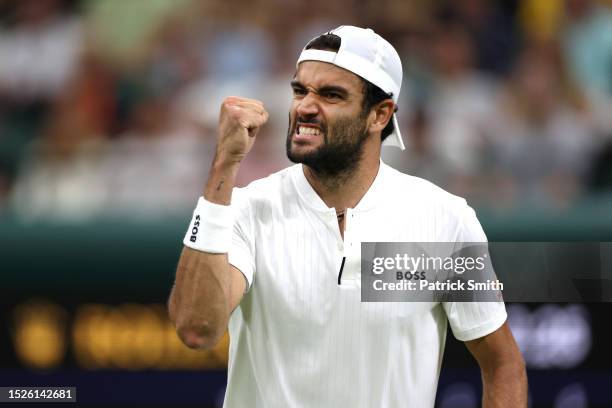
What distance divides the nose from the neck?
228mm

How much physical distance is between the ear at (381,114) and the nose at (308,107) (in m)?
0.30

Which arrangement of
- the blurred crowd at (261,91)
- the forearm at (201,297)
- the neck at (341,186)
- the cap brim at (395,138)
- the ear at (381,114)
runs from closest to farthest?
the forearm at (201,297)
the neck at (341,186)
the ear at (381,114)
the cap brim at (395,138)
the blurred crowd at (261,91)

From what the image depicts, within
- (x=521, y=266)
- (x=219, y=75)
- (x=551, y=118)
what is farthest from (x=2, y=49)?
(x=521, y=266)

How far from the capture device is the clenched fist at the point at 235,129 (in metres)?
3.75

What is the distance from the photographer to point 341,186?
415 cm

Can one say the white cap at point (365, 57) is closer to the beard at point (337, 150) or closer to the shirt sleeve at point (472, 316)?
the beard at point (337, 150)

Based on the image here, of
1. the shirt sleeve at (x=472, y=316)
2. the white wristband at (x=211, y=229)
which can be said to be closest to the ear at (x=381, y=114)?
the shirt sleeve at (x=472, y=316)

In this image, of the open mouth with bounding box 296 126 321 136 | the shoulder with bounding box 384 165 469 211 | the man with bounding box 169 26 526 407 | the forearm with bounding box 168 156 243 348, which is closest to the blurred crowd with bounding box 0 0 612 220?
the shoulder with bounding box 384 165 469 211

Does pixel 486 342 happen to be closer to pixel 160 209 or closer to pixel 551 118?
pixel 160 209

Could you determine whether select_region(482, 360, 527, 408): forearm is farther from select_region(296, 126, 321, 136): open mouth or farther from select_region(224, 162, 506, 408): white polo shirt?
select_region(296, 126, 321, 136): open mouth

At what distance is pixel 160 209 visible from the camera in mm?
6688

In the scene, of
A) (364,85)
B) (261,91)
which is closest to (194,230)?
(364,85)

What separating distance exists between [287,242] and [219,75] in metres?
4.45

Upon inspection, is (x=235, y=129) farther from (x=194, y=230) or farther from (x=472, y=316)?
(x=472, y=316)
